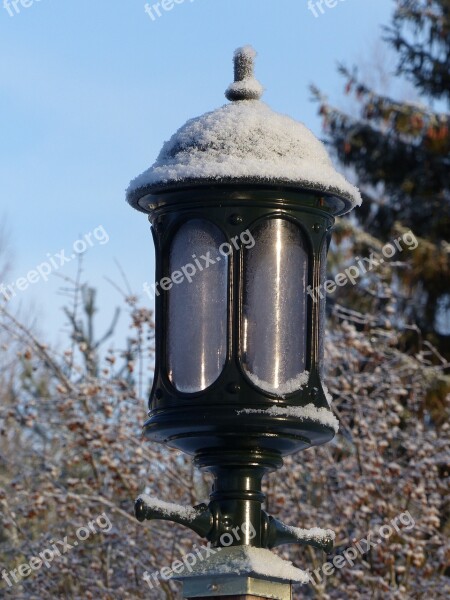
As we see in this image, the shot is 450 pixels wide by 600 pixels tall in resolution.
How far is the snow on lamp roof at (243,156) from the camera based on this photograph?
2934mm

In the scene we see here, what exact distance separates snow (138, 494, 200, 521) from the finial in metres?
1.12

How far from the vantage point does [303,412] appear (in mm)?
2867

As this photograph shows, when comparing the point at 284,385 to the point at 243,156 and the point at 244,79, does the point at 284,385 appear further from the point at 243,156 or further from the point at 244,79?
the point at 244,79

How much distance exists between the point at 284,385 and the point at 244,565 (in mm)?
450

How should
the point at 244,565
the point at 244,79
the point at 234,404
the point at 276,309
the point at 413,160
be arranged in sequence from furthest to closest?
the point at 413,160
the point at 244,79
the point at 276,309
the point at 234,404
the point at 244,565

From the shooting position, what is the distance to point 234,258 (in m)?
2.91

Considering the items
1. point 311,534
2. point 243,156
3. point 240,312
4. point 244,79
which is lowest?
point 311,534

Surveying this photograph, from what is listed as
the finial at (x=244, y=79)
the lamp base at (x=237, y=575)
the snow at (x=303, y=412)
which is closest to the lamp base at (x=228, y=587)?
the lamp base at (x=237, y=575)

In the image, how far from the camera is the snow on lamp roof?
2.93m

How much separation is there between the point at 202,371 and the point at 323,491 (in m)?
5.93

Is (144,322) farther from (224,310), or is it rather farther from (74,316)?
(224,310)

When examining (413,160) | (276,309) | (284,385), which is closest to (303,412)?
(284,385)

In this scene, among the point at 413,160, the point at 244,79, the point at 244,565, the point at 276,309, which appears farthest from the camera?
the point at 413,160

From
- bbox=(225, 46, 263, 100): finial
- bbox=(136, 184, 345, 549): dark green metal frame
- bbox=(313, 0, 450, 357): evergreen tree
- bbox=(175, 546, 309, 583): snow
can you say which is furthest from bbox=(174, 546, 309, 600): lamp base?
bbox=(313, 0, 450, 357): evergreen tree
